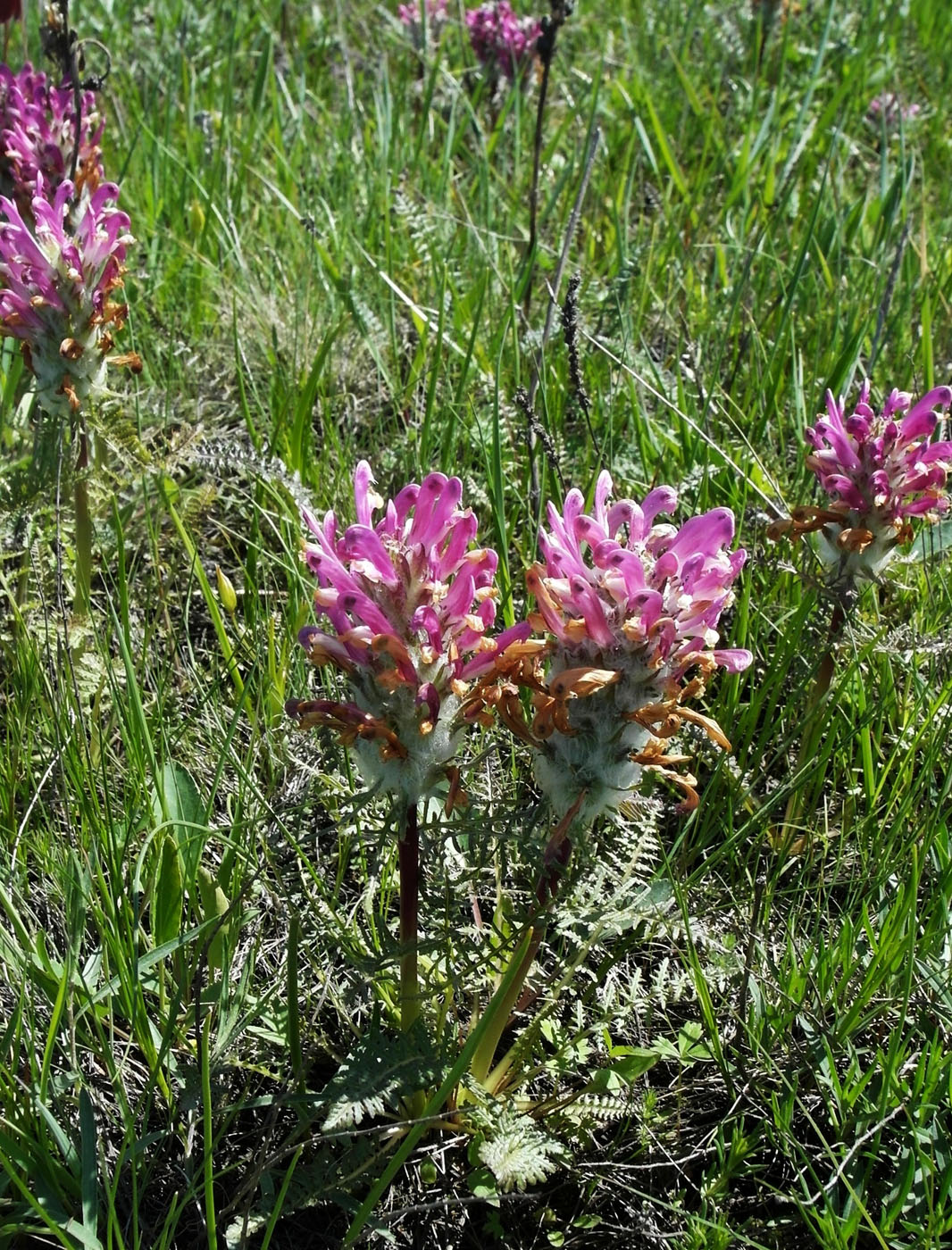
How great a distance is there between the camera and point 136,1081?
1.98 m

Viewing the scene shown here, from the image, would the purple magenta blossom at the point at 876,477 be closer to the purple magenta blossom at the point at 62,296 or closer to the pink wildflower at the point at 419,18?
the purple magenta blossom at the point at 62,296

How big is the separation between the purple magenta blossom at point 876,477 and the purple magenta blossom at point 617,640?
0.77 metres

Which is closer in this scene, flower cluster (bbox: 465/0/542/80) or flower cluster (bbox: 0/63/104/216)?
flower cluster (bbox: 0/63/104/216)

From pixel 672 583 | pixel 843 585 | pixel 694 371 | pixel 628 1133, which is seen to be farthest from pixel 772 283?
pixel 628 1133

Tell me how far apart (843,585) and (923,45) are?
435 cm

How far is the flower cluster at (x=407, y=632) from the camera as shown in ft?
5.19

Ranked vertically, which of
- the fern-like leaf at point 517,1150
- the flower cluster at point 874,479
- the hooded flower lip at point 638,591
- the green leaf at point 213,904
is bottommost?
the fern-like leaf at point 517,1150

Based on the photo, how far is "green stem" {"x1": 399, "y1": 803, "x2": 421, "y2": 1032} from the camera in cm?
173

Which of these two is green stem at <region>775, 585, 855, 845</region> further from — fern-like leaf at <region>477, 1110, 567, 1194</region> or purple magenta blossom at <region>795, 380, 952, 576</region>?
fern-like leaf at <region>477, 1110, 567, 1194</region>

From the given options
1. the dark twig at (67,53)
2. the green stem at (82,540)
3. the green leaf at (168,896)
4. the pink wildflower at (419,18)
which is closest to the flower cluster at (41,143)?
the dark twig at (67,53)

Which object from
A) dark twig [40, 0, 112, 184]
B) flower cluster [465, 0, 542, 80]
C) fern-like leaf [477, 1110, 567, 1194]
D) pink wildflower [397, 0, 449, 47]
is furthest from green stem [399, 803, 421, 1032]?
pink wildflower [397, 0, 449, 47]

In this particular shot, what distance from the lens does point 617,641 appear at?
5.17 ft

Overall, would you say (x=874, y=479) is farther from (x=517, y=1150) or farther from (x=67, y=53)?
(x=67, y=53)

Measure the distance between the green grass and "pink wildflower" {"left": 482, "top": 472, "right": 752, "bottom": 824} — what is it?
15 cm
